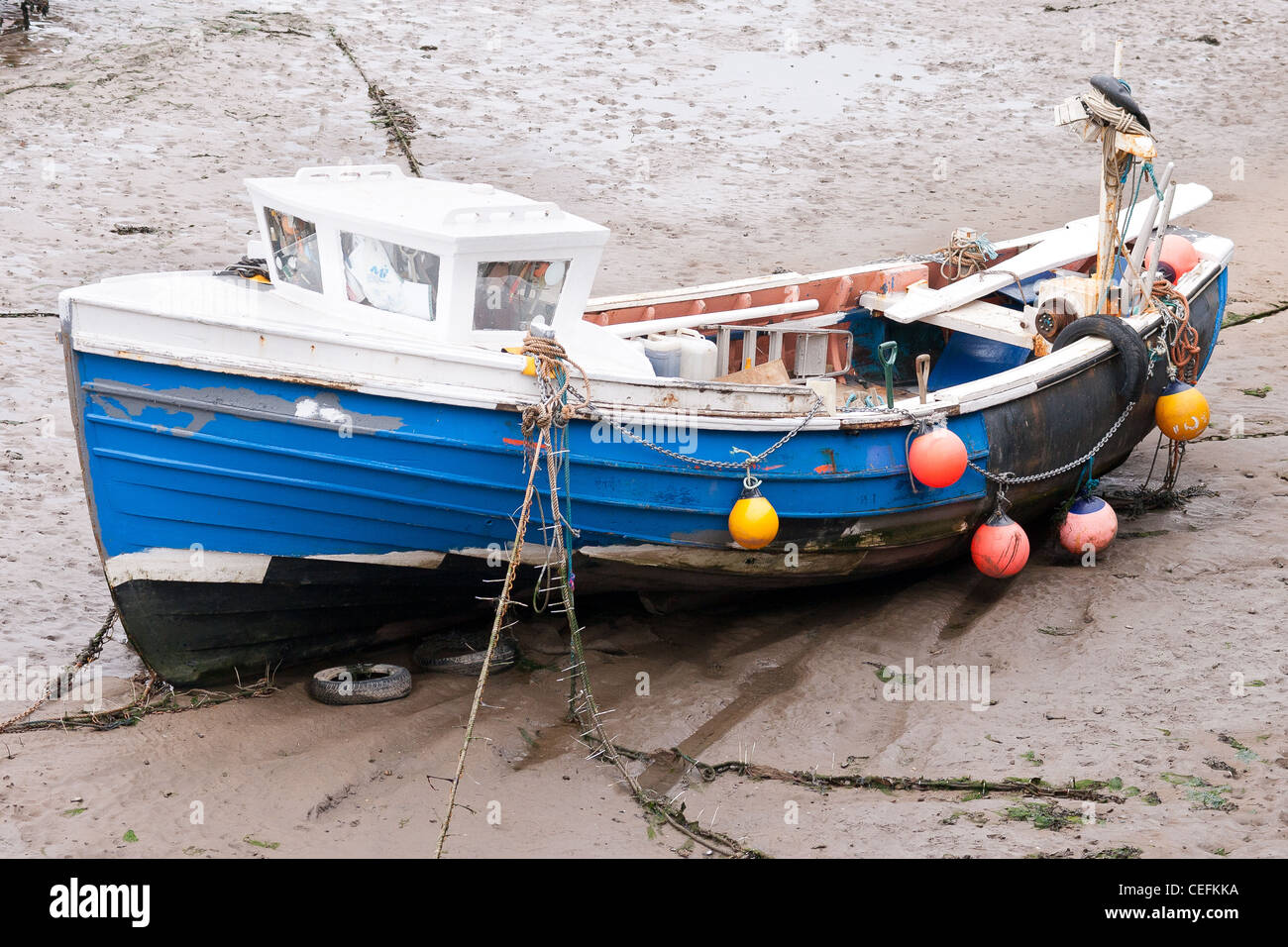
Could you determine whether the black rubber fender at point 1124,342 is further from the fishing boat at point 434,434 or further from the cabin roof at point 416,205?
the cabin roof at point 416,205

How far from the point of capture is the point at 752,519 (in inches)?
247

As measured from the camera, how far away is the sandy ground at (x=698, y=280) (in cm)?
543

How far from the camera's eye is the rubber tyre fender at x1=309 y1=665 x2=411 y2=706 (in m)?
6.23

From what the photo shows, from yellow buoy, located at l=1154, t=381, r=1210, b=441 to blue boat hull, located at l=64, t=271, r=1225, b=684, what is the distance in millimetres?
1629

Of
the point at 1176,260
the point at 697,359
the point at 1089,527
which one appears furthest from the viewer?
the point at 1176,260

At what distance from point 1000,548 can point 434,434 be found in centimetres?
306

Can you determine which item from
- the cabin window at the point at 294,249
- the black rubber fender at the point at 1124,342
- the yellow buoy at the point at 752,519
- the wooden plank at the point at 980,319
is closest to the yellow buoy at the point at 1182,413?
the black rubber fender at the point at 1124,342

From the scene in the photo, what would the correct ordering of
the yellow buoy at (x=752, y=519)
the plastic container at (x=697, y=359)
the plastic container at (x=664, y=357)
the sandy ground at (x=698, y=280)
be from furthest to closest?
the plastic container at (x=697, y=359), the plastic container at (x=664, y=357), the yellow buoy at (x=752, y=519), the sandy ground at (x=698, y=280)

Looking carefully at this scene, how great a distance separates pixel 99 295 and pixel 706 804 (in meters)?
3.30

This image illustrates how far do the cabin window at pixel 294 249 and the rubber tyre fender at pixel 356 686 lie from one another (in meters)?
1.80

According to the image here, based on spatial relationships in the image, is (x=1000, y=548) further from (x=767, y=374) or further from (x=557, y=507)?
(x=557, y=507)

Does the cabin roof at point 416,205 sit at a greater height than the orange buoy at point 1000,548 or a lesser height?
greater

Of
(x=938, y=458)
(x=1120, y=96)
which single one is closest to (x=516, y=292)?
(x=938, y=458)

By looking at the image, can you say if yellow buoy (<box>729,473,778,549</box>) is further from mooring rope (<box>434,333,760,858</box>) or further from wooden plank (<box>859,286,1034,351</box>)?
wooden plank (<box>859,286,1034,351</box>)
